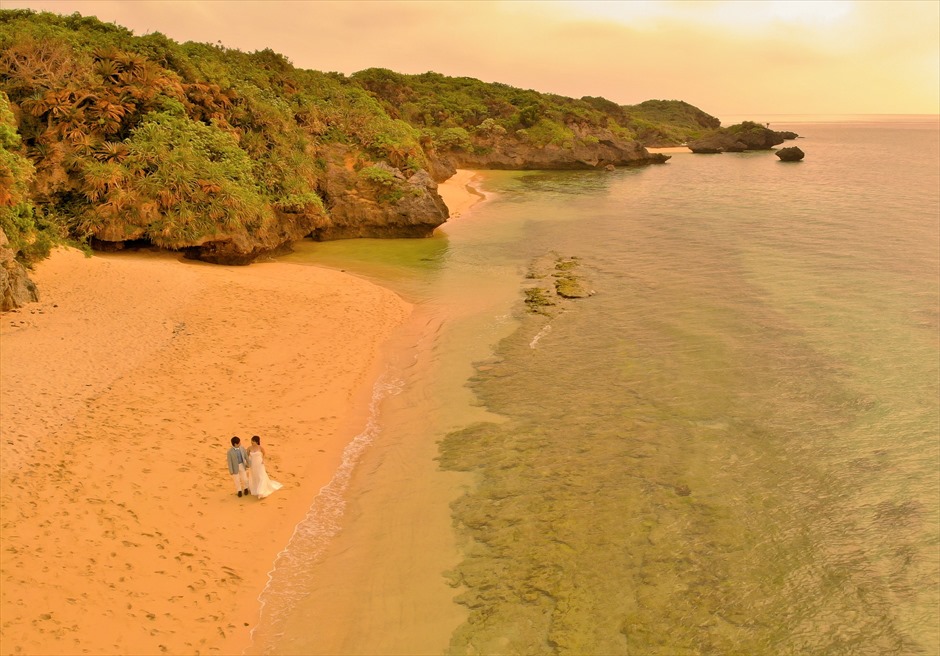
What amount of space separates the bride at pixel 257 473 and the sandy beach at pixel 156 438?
0.26 metres

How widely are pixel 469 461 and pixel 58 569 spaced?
25.8 feet

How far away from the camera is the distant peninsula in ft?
82.7

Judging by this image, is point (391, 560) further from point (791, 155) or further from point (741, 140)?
point (741, 140)

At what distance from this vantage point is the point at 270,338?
18812 millimetres

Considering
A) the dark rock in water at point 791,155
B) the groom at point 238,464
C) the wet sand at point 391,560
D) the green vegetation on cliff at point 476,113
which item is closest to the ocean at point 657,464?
the wet sand at point 391,560

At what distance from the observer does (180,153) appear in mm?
26703

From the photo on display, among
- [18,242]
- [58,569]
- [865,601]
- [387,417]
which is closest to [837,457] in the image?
[865,601]

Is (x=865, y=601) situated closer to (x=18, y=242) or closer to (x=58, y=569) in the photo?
(x=58, y=569)

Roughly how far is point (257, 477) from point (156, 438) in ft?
9.17

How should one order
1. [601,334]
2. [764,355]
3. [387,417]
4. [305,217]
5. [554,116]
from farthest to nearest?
[554,116] → [305,217] → [601,334] → [764,355] → [387,417]

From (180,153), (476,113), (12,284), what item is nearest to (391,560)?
(12,284)

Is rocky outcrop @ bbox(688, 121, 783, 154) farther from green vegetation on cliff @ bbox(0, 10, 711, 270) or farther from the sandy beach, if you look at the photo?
the sandy beach

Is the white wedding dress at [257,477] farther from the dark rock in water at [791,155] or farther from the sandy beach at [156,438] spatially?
the dark rock in water at [791,155]

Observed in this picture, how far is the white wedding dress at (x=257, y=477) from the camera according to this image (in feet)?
38.0
